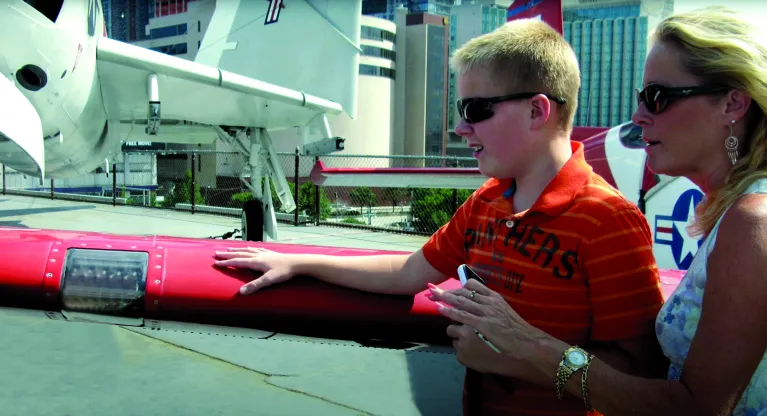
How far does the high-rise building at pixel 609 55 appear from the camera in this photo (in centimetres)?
11794

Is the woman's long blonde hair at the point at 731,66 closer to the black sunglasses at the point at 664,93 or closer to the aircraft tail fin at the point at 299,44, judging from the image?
the black sunglasses at the point at 664,93

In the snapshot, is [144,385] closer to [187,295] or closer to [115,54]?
Result: [187,295]

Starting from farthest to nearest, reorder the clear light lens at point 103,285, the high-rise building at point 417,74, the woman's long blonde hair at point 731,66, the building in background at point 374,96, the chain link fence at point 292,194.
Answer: the high-rise building at point 417,74 < the building in background at point 374,96 < the chain link fence at point 292,194 < the clear light lens at point 103,285 < the woman's long blonde hair at point 731,66

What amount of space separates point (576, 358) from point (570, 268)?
21cm

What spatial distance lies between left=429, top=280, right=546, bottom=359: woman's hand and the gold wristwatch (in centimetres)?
6

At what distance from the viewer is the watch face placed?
125 cm

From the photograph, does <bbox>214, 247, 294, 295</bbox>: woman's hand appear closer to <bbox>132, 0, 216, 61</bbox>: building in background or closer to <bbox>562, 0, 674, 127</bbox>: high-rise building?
<bbox>132, 0, 216, 61</bbox>: building in background

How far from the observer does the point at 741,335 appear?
3.51 feet

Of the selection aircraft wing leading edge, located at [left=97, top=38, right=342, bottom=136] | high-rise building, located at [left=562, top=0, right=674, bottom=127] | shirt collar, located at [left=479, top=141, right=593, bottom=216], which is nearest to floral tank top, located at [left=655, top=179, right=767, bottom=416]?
shirt collar, located at [left=479, top=141, right=593, bottom=216]

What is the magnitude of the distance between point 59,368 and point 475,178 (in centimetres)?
665

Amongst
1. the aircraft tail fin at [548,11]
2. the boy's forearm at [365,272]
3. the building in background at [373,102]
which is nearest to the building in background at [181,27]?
the building in background at [373,102]

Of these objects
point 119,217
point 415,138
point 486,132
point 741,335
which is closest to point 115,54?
point 119,217

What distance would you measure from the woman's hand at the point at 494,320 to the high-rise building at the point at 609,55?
117 m

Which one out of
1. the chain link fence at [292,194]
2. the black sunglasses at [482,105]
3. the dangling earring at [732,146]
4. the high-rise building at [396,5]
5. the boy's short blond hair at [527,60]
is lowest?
the chain link fence at [292,194]
